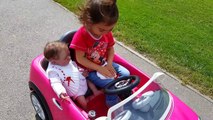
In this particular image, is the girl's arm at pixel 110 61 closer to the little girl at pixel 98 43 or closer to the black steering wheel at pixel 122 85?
the little girl at pixel 98 43

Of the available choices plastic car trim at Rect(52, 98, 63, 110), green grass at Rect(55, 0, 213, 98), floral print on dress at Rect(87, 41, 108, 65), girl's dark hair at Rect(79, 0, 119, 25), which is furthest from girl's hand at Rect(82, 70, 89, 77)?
green grass at Rect(55, 0, 213, 98)

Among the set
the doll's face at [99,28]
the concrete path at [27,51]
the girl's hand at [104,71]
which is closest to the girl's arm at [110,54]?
the girl's hand at [104,71]

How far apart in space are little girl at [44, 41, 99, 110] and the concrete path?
0.69 m

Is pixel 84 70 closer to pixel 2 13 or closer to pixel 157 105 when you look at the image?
pixel 157 105

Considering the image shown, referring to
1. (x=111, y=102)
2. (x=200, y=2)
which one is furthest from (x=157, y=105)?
(x=200, y=2)

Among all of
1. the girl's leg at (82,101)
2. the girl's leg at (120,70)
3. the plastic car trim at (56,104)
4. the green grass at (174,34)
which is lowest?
the green grass at (174,34)

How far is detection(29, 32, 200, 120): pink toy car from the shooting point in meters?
2.51

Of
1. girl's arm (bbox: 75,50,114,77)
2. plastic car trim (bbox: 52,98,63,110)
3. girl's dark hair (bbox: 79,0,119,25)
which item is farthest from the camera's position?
girl's arm (bbox: 75,50,114,77)

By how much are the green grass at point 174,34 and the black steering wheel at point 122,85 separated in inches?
60.9

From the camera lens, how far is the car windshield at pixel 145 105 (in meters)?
2.46

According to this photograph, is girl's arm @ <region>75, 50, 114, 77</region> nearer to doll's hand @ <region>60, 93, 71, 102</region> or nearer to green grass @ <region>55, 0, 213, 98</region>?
doll's hand @ <region>60, 93, 71, 102</region>

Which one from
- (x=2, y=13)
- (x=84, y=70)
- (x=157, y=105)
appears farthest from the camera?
(x=2, y=13)

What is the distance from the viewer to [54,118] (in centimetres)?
299

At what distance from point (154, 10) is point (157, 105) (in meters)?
3.32
